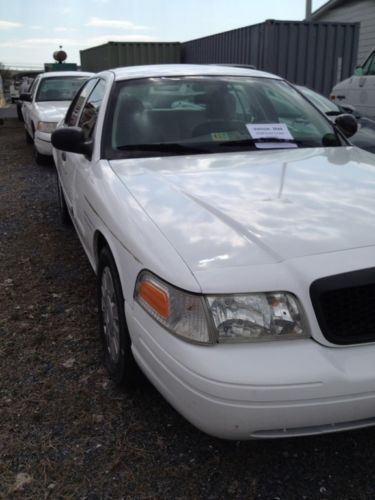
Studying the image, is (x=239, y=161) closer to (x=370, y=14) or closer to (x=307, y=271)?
(x=307, y=271)

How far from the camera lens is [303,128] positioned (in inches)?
146

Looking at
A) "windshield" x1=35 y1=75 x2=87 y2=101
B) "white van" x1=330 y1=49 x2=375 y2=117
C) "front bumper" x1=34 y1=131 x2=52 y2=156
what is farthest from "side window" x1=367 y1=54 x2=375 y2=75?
"front bumper" x1=34 y1=131 x2=52 y2=156

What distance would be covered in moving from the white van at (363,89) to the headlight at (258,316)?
31.0 feet

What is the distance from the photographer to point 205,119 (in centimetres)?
356

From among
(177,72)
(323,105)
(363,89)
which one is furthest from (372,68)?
(177,72)

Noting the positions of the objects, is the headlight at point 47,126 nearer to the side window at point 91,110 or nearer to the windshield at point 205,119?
the side window at point 91,110

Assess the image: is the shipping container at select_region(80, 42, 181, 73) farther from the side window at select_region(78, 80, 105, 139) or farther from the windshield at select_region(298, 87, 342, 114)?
the side window at select_region(78, 80, 105, 139)

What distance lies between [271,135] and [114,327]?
1664 mm

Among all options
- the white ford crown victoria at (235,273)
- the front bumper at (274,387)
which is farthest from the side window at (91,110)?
the front bumper at (274,387)

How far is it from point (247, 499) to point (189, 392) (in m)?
0.54

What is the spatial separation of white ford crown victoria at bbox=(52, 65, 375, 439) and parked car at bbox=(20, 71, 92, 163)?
5567 millimetres

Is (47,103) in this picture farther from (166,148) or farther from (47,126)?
(166,148)

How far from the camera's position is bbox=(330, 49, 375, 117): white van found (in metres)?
10.3

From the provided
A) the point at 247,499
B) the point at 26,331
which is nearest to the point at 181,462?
the point at 247,499
